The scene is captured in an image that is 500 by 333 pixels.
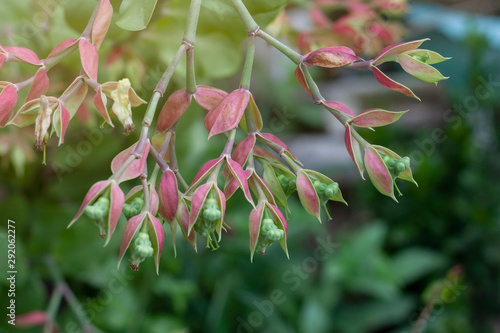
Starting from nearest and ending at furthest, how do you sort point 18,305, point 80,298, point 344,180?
point 18,305, point 80,298, point 344,180

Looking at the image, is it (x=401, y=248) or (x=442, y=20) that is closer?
(x=401, y=248)

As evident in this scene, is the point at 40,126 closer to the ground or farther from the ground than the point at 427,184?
farther from the ground

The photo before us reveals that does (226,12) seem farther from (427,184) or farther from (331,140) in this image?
(331,140)

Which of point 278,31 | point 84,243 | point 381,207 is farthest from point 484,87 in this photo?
point 84,243

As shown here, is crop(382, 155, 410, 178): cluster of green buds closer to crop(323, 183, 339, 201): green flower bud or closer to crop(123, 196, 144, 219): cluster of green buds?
crop(323, 183, 339, 201): green flower bud

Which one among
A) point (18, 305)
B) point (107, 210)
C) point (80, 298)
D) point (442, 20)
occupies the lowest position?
point (80, 298)

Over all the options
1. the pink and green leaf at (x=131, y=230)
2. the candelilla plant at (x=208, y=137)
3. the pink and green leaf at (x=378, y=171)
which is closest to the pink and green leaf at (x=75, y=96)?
the candelilla plant at (x=208, y=137)

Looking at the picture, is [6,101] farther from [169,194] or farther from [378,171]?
[378,171]

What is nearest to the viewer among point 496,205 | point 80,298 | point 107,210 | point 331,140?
point 107,210
